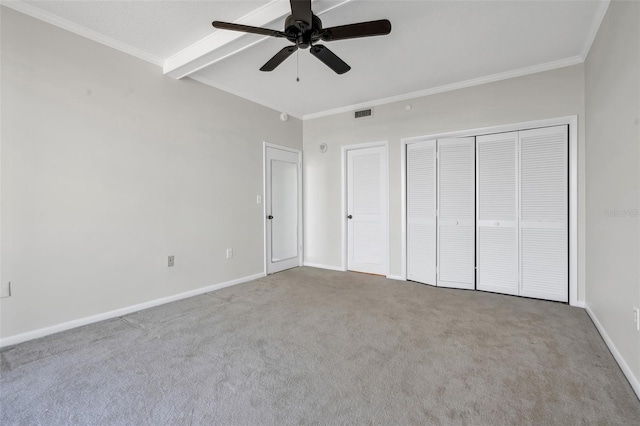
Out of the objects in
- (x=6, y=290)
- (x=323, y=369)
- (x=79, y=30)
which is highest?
(x=79, y=30)

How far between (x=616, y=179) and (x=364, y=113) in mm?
3134

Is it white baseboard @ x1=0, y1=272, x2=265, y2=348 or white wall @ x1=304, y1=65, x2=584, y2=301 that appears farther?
white wall @ x1=304, y1=65, x2=584, y2=301

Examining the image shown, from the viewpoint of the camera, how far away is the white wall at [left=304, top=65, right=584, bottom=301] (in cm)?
320

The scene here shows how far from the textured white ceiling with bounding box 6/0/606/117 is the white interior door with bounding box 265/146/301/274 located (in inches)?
46.5

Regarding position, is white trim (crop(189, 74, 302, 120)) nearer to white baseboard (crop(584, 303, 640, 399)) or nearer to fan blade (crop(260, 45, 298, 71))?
fan blade (crop(260, 45, 298, 71))

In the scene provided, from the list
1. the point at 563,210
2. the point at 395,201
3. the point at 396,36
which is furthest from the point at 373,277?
the point at 396,36

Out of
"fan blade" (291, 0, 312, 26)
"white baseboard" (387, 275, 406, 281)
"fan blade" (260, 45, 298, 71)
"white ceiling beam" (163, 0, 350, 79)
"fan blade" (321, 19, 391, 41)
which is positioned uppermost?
"white ceiling beam" (163, 0, 350, 79)

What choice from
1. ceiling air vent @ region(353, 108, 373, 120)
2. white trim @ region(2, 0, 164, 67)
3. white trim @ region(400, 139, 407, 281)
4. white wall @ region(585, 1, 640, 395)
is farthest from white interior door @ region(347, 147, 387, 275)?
white trim @ region(2, 0, 164, 67)

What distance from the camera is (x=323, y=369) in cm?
201

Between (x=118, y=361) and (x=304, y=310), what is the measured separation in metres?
1.64

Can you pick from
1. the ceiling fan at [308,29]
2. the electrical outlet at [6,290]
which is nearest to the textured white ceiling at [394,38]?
the ceiling fan at [308,29]

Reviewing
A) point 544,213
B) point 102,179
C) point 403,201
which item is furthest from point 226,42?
point 544,213

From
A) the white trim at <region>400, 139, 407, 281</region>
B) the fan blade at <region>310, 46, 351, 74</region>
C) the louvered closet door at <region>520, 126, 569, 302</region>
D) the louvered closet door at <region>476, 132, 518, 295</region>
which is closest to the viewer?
the fan blade at <region>310, 46, 351, 74</region>

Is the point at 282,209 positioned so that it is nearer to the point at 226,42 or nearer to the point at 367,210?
the point at 367,210
